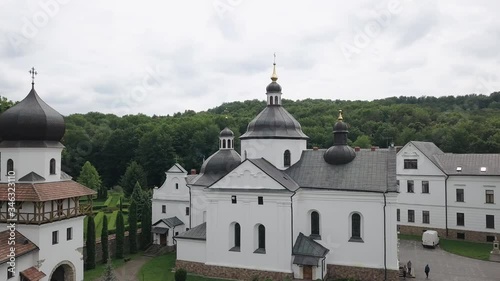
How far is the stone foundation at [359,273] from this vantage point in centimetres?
2300

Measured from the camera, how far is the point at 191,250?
2605 centimetres

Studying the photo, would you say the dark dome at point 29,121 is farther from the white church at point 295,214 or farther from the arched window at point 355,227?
the arched window at point 355,227

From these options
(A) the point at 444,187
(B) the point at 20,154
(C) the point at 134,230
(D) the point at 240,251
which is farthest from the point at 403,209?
(B) the point at 20,154

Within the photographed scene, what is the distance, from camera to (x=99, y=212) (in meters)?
46.9

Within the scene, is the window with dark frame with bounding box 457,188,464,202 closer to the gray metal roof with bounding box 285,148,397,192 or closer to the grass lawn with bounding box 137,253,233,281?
the gray metal roof with bounding box 285,148,397,192

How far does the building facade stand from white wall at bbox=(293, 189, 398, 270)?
13752mm

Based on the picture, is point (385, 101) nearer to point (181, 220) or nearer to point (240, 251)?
point (181, 220)

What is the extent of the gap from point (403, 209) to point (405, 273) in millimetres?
13089

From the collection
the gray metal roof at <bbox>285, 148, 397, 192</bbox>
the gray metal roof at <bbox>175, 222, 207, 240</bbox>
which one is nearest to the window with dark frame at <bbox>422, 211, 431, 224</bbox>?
the gray metal roof at <bbox>285, 148, 397, 192</bbox>

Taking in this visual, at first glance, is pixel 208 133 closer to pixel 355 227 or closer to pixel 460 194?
pixel 460 194

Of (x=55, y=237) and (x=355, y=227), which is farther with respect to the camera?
(x=355, y=227)

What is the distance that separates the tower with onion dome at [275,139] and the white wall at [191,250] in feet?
21.7

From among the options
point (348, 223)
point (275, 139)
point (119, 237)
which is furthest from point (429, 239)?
point (119, 237)

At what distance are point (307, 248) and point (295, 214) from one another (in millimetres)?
2126
